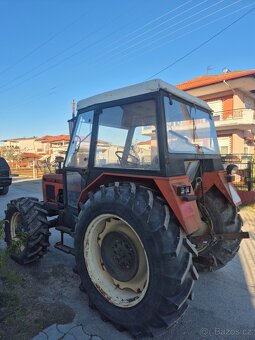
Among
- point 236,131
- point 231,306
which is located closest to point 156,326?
point 231,306

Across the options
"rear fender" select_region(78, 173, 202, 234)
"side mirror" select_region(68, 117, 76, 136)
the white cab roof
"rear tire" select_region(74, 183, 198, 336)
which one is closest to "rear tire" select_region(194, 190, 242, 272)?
"rear fender" select_region(78, 173, 202, 234)

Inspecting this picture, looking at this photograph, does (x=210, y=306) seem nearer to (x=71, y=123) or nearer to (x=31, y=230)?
(x=31, y=230)

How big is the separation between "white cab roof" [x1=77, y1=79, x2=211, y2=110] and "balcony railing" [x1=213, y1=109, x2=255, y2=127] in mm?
16162

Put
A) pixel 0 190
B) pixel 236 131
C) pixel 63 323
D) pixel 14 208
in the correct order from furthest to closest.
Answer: pixel 236 131 < pixel 0 190 < pixel 14 208 < pixel 63 323

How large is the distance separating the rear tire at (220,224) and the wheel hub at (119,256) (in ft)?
3.59

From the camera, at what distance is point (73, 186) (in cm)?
390

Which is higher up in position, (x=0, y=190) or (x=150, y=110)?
(x=150, y=110)

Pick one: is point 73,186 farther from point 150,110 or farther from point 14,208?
point 150,110

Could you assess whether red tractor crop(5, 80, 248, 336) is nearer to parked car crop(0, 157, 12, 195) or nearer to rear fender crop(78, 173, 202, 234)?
rear fender crop(78, 173, 202, 234)

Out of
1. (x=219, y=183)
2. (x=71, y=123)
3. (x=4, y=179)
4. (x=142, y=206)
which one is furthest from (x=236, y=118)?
(x=142, y=206)

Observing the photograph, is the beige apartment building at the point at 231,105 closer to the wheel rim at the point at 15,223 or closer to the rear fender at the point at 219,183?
the rear fender at the point at 219,183

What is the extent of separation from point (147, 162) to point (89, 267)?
1274 mm

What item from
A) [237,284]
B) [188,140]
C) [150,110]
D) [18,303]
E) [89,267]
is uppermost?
[150,110]

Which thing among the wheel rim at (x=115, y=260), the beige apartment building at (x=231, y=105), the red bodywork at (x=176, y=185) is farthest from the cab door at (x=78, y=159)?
the beige apartment building at (x=231, y=105)
